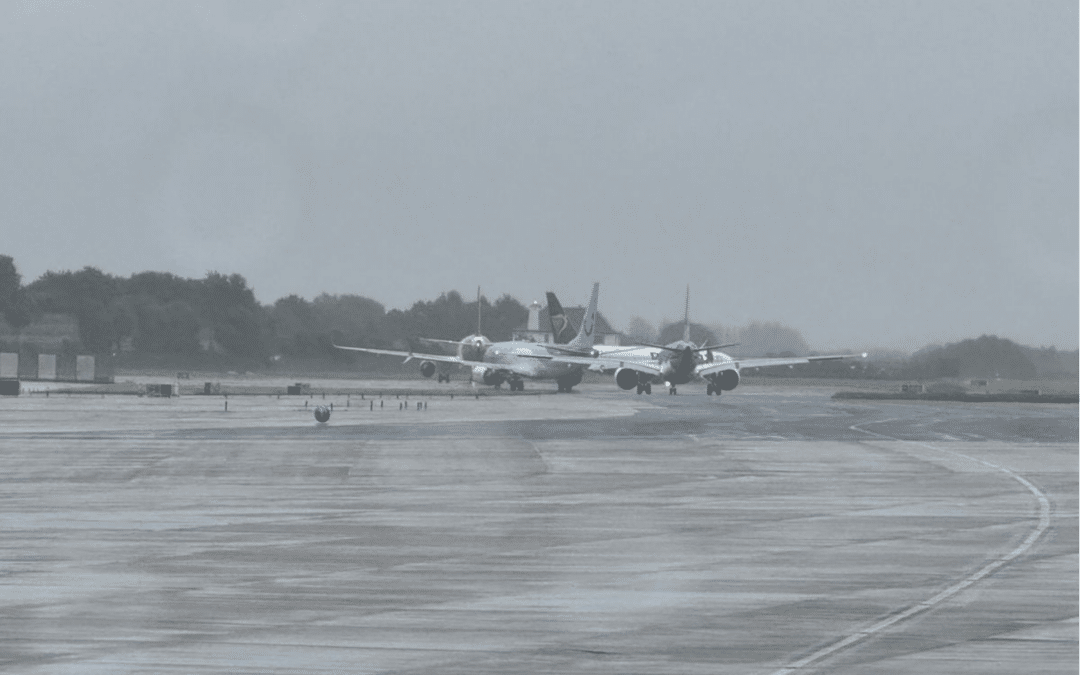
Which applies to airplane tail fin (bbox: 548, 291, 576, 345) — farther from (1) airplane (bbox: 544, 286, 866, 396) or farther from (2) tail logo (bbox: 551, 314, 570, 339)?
(1) airplane (bbox: 544, 286, 866, 396)

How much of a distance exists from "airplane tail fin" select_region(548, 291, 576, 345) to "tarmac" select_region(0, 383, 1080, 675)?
88.0m

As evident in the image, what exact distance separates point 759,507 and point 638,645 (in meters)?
15.2

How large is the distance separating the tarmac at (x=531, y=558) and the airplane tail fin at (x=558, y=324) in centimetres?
8796

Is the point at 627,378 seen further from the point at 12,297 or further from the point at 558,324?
the point at 12,297

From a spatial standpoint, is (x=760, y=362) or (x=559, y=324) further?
(x=559, y=324)

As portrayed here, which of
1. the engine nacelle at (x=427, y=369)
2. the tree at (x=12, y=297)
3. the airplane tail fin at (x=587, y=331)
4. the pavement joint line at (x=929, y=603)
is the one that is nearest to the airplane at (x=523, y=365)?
the airplane tail fin at (x=587, y=331)

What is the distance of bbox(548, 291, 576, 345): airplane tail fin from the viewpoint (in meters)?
138

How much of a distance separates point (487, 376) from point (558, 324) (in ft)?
56.6

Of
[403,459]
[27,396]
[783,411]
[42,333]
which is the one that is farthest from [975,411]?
[42,333]

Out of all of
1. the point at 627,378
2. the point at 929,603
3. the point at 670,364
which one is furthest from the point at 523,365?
the point at 929,603

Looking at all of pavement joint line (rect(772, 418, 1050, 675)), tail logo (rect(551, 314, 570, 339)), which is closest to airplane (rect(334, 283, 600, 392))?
tail logo (rect(551, 314, 570, 339))

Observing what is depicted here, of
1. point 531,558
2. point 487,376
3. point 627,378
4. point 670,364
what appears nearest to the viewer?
point 531,558

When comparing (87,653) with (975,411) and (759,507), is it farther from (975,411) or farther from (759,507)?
(975,411)

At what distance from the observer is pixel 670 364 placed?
364 feet
